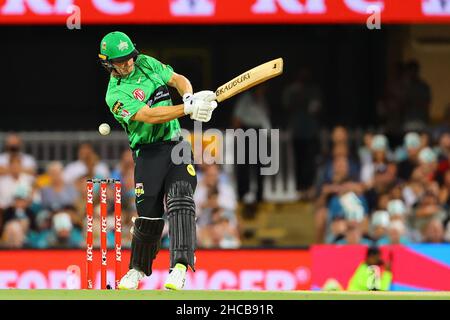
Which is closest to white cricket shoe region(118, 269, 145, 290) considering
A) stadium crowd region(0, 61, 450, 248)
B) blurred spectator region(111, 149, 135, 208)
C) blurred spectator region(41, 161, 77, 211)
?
stadium crowd region(0, 61, 450, 248)

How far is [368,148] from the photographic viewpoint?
1599cm

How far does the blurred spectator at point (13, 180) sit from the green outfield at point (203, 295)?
213 inches

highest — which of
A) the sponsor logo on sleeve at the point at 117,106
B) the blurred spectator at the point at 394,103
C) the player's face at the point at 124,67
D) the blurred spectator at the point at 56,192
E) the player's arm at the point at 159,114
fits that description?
the blurred spectator at the point at 394,103

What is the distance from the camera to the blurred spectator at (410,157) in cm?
1562

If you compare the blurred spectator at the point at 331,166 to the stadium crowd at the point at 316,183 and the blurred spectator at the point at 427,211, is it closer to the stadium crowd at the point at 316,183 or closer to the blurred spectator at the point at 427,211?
the stadium crowd at the point at 316,183

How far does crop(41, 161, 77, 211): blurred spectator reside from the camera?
15.0m

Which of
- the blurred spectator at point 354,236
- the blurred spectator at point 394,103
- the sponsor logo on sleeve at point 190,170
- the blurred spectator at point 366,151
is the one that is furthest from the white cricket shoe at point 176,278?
the blurred spectator at point 394,103

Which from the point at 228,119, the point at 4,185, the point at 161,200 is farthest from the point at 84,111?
the point at 161,200

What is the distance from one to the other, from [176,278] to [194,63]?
8.07 meters

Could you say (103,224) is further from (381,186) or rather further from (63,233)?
(381,186)

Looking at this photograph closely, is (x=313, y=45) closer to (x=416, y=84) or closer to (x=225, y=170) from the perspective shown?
(x=416, y=84)

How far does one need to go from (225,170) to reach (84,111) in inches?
109

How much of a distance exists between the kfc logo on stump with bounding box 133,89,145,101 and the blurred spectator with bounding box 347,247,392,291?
4.11m

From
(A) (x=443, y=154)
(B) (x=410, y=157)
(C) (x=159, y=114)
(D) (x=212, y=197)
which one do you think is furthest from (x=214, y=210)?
(C) (x=159, y=114)
